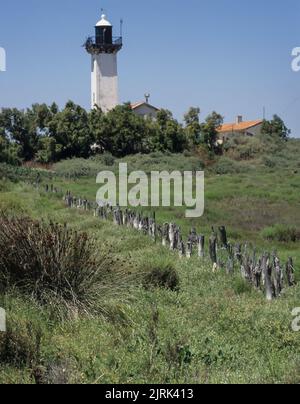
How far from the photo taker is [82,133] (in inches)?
1796

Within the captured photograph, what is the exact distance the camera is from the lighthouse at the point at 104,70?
51978 mm

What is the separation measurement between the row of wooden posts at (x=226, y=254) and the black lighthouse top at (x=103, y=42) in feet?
121

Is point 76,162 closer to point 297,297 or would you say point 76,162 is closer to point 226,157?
point 226,157

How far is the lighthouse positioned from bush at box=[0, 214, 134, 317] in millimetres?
44018

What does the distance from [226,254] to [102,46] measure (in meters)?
42.5

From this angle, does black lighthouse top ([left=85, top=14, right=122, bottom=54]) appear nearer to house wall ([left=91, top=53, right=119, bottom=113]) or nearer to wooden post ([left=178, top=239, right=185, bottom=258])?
house wall ([left=91, top=53, right=119, bottom=113])

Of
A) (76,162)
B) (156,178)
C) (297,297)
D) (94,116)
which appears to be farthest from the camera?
(94,116)

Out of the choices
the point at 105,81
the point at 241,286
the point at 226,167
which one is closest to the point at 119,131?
the point at 105,81

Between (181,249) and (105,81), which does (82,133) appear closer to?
(105,81)

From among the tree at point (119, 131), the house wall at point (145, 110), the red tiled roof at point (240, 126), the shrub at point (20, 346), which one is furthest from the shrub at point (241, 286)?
the red tiled roof at point (240, 126)

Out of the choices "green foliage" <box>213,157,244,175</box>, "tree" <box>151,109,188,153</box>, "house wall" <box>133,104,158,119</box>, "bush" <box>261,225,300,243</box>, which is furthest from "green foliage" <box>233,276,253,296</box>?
"house wall" <box>133,104,158,119</box>

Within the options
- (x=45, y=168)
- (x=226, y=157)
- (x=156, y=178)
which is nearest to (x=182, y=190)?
(x=156, y=178)
